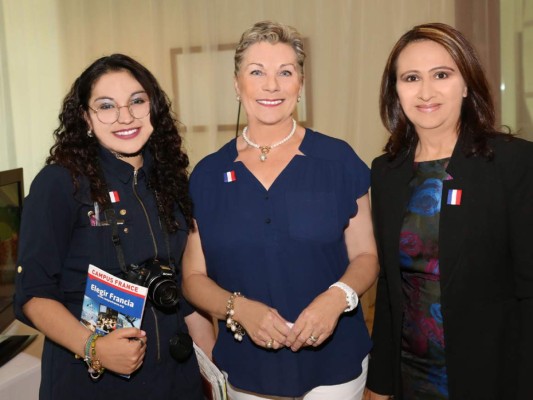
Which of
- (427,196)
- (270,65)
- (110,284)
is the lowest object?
(110,284)

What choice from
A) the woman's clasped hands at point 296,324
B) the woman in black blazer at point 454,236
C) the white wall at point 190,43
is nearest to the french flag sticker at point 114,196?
the woman's clasped hands at point 296,324

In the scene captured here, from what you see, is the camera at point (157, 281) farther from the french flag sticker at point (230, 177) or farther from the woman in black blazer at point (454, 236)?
the woman in black blazer at point (454, 236)

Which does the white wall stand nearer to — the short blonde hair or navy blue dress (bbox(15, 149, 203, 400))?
the short blonde hair

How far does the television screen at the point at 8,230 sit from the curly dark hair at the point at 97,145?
0.82 metres

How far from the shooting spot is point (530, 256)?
1.60 metres

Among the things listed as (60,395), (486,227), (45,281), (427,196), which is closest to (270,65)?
(427,196)

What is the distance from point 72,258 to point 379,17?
318 cm

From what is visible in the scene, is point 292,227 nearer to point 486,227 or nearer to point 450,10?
point 486,227

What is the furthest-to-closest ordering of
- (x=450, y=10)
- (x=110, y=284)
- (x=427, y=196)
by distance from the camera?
(x=450, y=10)
(x=427, y=196)
(x=110, y=284)

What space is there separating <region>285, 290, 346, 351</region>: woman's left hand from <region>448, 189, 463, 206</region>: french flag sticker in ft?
1.47

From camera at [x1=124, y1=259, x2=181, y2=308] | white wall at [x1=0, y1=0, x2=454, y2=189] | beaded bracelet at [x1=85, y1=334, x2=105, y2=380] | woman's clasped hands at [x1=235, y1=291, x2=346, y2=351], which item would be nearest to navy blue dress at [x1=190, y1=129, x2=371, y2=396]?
woman's clasped hands at [x1=235, y1=291, x2=346, y2=351]

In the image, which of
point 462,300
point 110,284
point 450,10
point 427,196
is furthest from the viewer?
point 450,10

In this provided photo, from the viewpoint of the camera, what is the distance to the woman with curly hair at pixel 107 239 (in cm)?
154

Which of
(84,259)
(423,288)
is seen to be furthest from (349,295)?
(84,259)
